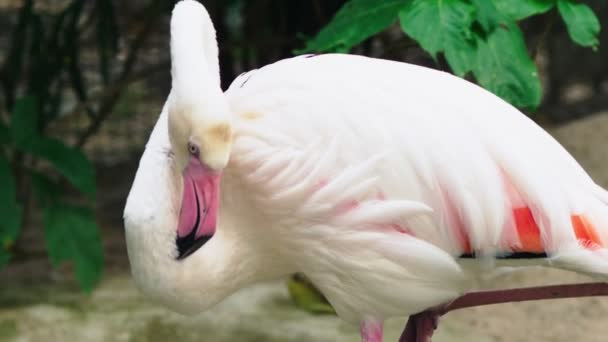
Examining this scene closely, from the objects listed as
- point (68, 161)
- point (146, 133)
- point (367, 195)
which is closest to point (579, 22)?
point (367, 195)

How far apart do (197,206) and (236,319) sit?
1274 millimetres

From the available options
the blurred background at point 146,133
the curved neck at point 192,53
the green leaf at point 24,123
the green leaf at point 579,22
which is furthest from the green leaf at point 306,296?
the curved neck at point 192,53

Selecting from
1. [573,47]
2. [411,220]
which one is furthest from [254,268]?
[573,47]

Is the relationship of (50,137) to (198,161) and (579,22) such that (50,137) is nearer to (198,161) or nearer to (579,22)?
(198,161)

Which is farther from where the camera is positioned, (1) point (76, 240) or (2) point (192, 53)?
(1) point (76, 240)

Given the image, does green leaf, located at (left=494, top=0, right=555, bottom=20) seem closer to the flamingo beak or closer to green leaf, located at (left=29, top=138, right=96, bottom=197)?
the flamingo beak

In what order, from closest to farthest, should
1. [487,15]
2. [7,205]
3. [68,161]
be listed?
[487,15] < [7,205] < [68,161]

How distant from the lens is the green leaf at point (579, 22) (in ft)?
6.80

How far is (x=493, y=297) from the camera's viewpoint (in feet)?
6.15

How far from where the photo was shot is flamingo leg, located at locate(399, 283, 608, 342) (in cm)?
178

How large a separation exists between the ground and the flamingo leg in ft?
2.19

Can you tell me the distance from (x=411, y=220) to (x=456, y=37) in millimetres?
517

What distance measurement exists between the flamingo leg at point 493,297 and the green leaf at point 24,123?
136 centimetres

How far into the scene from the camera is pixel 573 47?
5.16 metres
